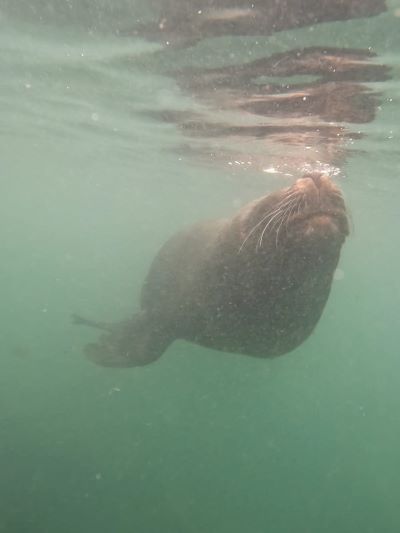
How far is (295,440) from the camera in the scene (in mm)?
21578

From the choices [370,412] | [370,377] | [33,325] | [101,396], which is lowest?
[370,377]

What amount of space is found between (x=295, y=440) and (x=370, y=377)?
36.0m

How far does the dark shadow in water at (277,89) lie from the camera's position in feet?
21.7

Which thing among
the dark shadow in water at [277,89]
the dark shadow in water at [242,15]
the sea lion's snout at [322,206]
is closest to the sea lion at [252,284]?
the sea lion's snout at [322,206]

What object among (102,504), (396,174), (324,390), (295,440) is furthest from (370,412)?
(102,504)

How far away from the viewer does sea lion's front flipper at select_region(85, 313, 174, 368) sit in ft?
24.5

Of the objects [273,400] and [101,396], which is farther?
[273,400]

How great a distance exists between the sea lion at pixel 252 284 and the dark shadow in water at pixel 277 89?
9.35 feet

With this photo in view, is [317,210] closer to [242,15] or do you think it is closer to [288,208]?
[288,208]

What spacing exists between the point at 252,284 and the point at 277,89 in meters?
5.74

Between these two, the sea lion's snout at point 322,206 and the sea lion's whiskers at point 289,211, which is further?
the sea lion's whiskers at point 289,211

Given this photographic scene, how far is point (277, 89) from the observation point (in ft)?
32.2

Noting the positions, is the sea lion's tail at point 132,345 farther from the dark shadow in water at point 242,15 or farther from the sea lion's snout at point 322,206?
the dark shadow in water at point 242,15

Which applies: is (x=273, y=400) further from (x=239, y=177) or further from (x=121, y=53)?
(x=121, y=53)
